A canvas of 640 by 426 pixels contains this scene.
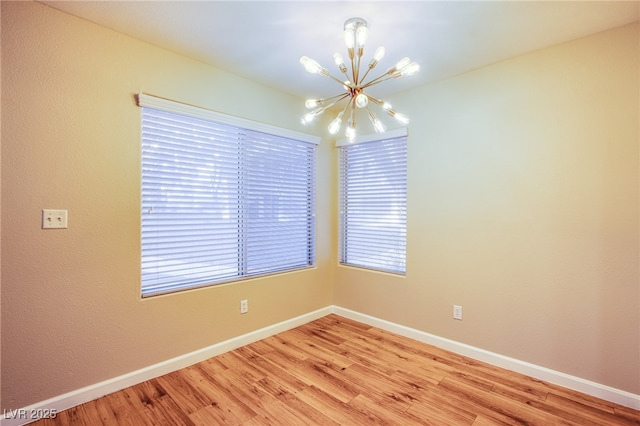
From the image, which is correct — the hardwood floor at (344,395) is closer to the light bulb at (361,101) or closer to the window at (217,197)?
the window at (217,197)

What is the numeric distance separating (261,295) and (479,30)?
2.82 meters

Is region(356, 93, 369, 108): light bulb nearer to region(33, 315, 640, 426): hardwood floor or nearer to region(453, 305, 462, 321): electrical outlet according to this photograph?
region(33, 315, 640, 426): hardwood floor

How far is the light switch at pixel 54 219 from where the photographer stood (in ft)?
6.04

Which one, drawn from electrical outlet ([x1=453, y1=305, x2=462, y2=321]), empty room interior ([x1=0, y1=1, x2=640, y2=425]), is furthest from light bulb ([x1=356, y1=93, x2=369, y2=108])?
electrical outlet ([x1=453, y1=305, x2=462, y2=321])

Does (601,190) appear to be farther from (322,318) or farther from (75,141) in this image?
(75,141)

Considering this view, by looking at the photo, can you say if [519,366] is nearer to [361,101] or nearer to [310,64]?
[361,101]

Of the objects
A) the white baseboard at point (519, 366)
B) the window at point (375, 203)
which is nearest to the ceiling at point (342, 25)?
the window at point (375, 203)

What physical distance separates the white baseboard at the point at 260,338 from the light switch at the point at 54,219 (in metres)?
1.08

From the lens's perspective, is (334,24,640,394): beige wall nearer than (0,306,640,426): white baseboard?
No

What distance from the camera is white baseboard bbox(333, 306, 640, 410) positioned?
1986 millimetres

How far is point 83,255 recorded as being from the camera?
6.48ft

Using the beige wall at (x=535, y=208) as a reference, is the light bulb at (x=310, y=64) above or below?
above

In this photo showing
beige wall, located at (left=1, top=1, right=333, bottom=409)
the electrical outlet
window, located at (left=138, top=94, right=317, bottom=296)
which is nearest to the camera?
beige wall, located at (left=1, top=1, right=333, bottom=409)

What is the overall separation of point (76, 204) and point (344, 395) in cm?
222
